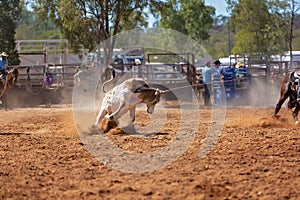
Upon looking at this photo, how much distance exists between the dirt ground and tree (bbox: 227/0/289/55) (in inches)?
1142

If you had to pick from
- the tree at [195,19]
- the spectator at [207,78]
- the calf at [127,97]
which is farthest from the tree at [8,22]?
the calf at [127,97]

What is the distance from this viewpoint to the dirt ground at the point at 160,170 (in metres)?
6.38

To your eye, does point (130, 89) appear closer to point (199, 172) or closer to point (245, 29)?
point (199, 172)

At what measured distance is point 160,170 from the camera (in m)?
7.48

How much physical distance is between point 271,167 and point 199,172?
100cm

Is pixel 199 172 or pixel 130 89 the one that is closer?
pixel 199 172

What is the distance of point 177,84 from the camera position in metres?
23.4

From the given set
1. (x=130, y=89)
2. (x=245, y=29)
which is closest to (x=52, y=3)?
(x=130, y=89)

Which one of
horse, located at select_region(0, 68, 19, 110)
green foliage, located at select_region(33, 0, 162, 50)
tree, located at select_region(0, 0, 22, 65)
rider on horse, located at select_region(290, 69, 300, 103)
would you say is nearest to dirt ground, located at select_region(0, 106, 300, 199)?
rider on horse, located at select_region(290, 69, 300, 103)

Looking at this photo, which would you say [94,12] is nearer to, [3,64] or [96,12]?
[96,12]

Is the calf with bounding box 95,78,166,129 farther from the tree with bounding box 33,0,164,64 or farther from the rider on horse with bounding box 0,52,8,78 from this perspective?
the tree with bounding box 33,0,164,64

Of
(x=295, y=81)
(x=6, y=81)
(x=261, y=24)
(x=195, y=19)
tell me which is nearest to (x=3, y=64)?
(x=6, y=81)

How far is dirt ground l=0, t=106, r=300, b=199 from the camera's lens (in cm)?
638

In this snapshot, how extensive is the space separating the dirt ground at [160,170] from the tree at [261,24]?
2900 centimetres
